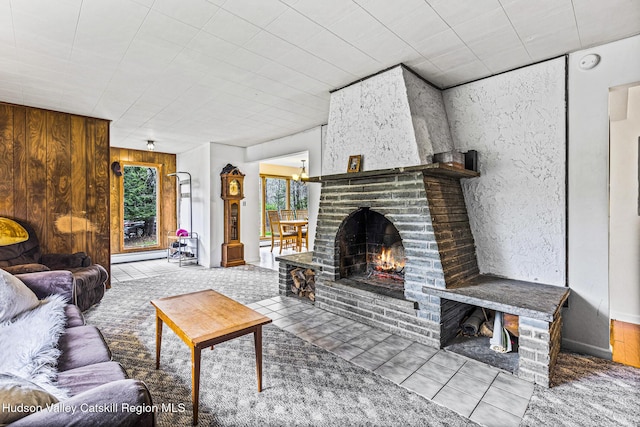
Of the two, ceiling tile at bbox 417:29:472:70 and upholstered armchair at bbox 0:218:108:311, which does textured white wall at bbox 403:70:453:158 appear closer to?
ceiling tile at bbox 417:29:472:70

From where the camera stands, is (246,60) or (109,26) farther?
(246,60)

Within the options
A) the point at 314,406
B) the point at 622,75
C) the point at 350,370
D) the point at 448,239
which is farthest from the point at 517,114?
the point at 314,406

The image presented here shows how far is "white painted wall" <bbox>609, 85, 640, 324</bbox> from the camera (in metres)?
3.16

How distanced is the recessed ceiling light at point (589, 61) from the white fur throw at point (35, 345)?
3.97m

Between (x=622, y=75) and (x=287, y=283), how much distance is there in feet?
12.5

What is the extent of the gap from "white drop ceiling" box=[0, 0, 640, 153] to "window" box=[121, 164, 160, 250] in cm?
313

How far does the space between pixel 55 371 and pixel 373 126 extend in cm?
290

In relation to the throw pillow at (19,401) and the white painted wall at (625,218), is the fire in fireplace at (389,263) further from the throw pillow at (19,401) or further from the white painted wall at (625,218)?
the throw pillow at (19,401)

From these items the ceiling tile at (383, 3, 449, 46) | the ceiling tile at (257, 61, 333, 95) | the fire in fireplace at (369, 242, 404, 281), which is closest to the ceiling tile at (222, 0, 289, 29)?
the ceiling tile at (257, 61, 333, 95)

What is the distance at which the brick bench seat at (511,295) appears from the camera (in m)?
2.13

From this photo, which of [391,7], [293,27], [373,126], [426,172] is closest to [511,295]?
[426,172]

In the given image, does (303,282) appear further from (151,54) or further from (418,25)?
(418,25)

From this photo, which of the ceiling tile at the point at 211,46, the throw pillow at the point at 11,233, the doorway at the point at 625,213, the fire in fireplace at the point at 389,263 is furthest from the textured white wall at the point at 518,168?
the throw pillow at the point at 11,233

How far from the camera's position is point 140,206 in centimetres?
685
